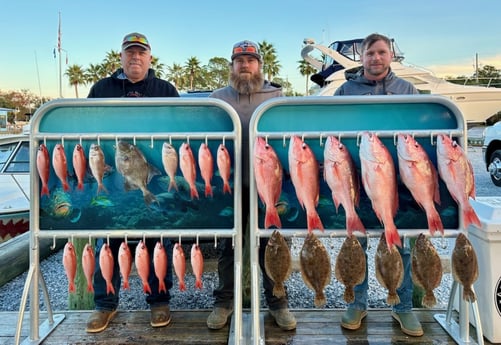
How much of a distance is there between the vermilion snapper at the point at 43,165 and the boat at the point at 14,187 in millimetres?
3598

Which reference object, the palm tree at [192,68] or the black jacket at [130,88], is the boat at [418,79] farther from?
the palm tree at [192,68]

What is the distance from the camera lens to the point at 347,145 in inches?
99.8

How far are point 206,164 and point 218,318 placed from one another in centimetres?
114

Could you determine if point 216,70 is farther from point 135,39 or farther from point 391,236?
point 391,236

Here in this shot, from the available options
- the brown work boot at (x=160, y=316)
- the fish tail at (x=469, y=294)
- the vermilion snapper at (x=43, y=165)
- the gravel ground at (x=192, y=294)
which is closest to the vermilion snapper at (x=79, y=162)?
the vermilion snapper at (x=43, y=165)

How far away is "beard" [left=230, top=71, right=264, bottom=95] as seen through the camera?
2893mm

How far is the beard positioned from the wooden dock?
1.67 meters

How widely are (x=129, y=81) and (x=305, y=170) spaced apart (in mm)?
1624

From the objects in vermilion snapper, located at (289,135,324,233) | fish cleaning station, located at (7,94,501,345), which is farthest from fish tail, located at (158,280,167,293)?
vermilion snapper, located at (289,135,324,233)

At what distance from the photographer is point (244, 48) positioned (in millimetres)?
2912

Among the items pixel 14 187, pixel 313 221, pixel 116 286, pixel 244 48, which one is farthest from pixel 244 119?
pixel 14 187

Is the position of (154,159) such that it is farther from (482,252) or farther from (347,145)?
(482,252)

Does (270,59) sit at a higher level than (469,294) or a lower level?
higher

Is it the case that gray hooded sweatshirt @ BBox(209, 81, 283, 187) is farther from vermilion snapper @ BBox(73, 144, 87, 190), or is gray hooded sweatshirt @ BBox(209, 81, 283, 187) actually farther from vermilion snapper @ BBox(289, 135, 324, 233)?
vermilion snapper @ BBox(73, 144, 87, 190)
